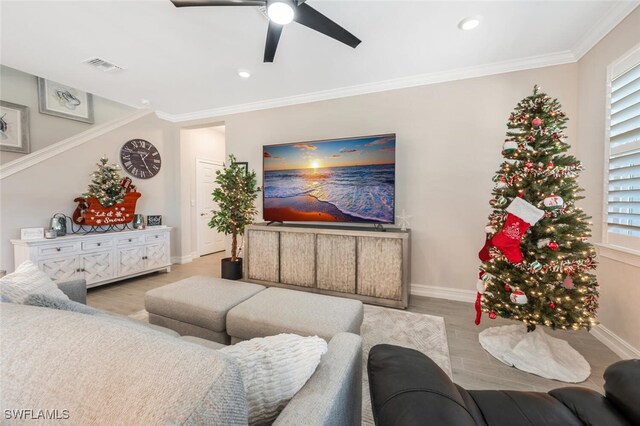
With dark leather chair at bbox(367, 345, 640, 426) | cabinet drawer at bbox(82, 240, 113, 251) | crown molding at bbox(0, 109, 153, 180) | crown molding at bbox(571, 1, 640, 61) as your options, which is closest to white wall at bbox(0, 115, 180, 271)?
crown molding at bbox(0, 109, 153, 180)

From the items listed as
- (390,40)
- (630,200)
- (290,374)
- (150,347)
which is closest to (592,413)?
(290,374)

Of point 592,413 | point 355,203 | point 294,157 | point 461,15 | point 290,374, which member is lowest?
point 592,413

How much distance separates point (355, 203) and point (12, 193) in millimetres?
4115

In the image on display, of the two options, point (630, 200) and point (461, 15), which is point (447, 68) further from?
point (630, 200)

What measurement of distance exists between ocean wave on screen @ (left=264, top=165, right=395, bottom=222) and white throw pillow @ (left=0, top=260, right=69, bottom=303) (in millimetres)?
2570

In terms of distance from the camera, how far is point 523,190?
1948 millimetres

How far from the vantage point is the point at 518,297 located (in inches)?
72.5

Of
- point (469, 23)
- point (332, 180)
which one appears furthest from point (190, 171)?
point (469, 23)

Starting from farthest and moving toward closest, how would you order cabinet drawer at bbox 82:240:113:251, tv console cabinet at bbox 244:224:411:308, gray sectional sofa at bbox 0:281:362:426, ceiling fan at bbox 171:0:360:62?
1. cabinet drawer at bbox 82:240:113:251
2. tv console cabinet at bbox 244:224:411:308
3. ceiling fan at bbox 171:0:360:62
4. gray sectional sofa at bbox 0:281:362:426

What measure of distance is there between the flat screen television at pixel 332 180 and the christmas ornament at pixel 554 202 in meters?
1.41

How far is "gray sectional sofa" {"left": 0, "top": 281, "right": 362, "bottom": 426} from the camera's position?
44 centimetres

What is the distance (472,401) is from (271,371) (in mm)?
705

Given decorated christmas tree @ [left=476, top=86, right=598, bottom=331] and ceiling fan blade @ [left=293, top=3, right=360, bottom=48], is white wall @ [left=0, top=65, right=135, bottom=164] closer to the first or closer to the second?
ceiling fan blade @ [left=293, top=3, right=360, bottom=48]

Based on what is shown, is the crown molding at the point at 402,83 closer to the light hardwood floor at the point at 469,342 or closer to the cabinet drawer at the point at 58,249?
the cabinet drawer at the point at 58,249
